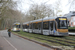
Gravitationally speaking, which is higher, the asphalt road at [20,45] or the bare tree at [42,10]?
the bare tree at [42,10]

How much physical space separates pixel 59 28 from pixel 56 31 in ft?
2.36

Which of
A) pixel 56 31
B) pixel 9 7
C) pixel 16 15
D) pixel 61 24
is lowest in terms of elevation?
pixel 56 31

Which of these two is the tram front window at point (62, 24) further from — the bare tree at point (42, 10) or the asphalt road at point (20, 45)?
the asphalt road at point (20, 45)

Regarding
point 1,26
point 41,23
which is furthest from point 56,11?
point 1,26

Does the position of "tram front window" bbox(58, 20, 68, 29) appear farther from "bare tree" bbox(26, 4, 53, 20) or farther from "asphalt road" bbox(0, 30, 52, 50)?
"asphalt road" bbox(0, 30, 52, 50)

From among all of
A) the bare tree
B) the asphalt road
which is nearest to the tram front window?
the bare tree

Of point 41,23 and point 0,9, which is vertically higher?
point 0,9

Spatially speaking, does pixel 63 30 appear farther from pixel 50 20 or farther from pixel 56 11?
pixel 56 11

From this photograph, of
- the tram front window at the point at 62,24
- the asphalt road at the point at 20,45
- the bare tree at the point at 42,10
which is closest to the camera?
the asphalt road at the point at 20,45

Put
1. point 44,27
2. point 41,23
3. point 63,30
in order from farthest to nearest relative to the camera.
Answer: point 41,23, point 44,27, point 63,30

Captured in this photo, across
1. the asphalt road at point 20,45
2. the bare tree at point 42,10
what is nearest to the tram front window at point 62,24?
the bare tree at point 42,10

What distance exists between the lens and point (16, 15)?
25625 millimetres

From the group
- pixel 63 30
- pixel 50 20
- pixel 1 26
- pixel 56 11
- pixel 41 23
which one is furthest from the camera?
pixel 1 26

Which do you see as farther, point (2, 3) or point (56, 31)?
point (2, 3)
